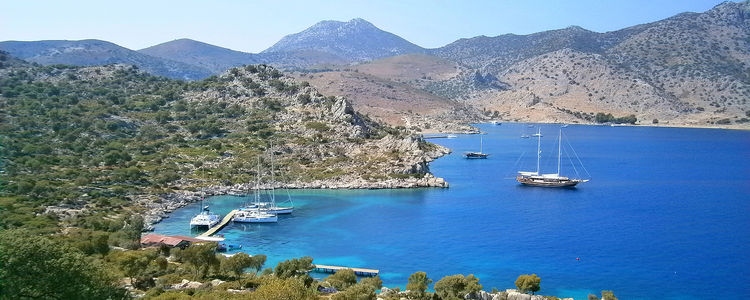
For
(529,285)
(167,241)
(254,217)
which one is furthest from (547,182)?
(167,241)

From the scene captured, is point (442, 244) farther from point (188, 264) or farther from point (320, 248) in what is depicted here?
point (188, 264)

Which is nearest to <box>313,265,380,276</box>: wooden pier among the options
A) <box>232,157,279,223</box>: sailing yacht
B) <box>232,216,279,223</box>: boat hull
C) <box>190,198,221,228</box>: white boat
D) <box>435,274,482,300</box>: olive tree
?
<box>435,274,482,300</box>: olive tree

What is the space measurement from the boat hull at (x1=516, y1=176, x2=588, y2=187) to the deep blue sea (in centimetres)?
162

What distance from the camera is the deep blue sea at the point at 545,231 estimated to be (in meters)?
44.7

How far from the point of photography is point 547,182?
87062mm

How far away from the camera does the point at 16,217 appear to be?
45219 millimetres

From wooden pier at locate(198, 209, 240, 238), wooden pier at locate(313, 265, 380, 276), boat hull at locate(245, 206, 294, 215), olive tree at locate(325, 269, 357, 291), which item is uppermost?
olive tree at locate(325, 269, 357, 291)

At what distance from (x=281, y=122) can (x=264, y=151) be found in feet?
53.9

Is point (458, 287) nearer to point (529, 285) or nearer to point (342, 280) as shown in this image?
point (529, 285)

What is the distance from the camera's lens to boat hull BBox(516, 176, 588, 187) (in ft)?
281

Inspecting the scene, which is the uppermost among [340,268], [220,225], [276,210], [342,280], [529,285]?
[342,280]

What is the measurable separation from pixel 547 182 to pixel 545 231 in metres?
29.9

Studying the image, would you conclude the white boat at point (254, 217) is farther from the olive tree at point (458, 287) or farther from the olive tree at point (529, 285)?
the olive tree at point (529, 285)

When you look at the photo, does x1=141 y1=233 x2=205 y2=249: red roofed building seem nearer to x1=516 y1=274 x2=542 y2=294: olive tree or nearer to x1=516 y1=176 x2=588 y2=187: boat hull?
x1=516 y1=274 x2=542 y2=294: olive tree
